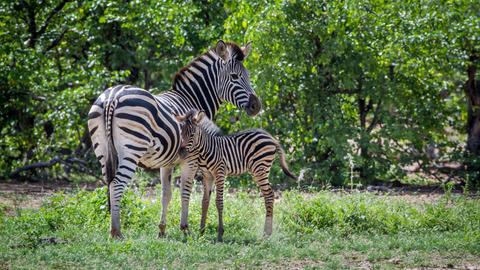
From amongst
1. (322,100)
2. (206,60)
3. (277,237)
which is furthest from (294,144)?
(277,237)

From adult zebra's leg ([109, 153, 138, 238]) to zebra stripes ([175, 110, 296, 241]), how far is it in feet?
2.53

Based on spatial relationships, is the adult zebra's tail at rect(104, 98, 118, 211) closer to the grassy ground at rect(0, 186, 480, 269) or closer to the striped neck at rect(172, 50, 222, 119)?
the grassy ground at rect(0, 186, 480, 269)

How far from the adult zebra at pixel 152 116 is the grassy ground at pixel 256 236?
2.19 feet

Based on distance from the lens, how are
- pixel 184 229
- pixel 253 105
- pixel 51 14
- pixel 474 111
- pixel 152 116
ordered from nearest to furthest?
pixel 152 116
pixel 184 229
pixel 253 105
pixel 474 111
pixel 51 14

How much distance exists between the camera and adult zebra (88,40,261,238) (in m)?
8.76

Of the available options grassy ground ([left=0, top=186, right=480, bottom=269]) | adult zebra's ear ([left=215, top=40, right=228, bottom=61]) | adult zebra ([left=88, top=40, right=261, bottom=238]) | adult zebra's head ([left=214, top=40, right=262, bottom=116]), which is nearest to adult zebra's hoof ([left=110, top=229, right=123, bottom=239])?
adult zebra ([left=88, top=40, right=261, bottom=238])

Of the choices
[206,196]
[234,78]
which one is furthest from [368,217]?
[234,78]

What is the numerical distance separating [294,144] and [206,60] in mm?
4612

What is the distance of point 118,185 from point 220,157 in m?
1.38

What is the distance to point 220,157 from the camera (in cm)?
926

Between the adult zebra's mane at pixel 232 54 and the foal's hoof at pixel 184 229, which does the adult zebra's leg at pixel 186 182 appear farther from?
the adult zebra's mane at pixel 232 54

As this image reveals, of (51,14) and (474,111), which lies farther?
(51,14)

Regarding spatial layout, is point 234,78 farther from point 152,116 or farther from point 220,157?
point 152,116

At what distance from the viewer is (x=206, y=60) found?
10.4m
